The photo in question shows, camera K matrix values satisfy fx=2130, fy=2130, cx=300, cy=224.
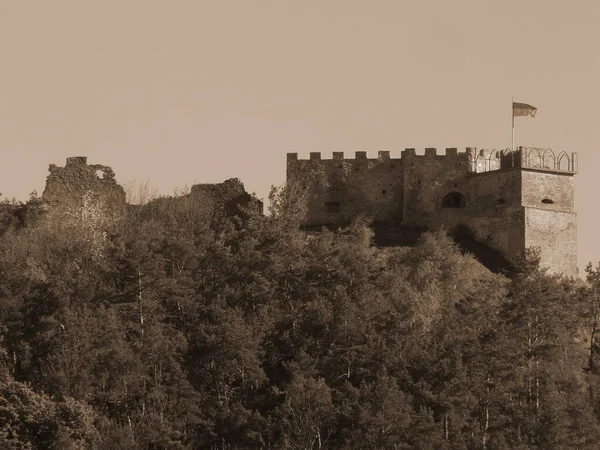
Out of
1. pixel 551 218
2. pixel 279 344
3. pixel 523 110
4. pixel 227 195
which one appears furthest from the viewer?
pixel 523 110

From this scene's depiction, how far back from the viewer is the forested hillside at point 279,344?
6938 centimetres

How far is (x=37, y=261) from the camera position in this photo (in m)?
77.4

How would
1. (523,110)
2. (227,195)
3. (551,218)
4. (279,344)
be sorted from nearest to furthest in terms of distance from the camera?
(279,344)
(551,218)
(227,195)
(523,110)

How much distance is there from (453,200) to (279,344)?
45.6 ft

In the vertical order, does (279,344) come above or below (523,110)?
below

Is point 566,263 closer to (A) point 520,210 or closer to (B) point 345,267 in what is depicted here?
(A) point 520,210

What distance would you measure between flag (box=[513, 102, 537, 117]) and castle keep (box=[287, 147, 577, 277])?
329cm

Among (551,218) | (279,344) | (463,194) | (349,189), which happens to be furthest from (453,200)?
(279,344)

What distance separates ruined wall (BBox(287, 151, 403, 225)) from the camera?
84.7 metres

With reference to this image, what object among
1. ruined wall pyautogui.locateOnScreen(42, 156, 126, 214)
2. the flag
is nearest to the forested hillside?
ruined wall pyautogui.locateOnScreen(42, 156, 126, 214)

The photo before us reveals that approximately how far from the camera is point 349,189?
84812 mm

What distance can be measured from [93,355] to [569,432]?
16407mm

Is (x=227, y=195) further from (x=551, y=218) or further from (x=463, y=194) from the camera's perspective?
(x=551, y=218)

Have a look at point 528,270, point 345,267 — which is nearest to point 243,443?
point 345,267
